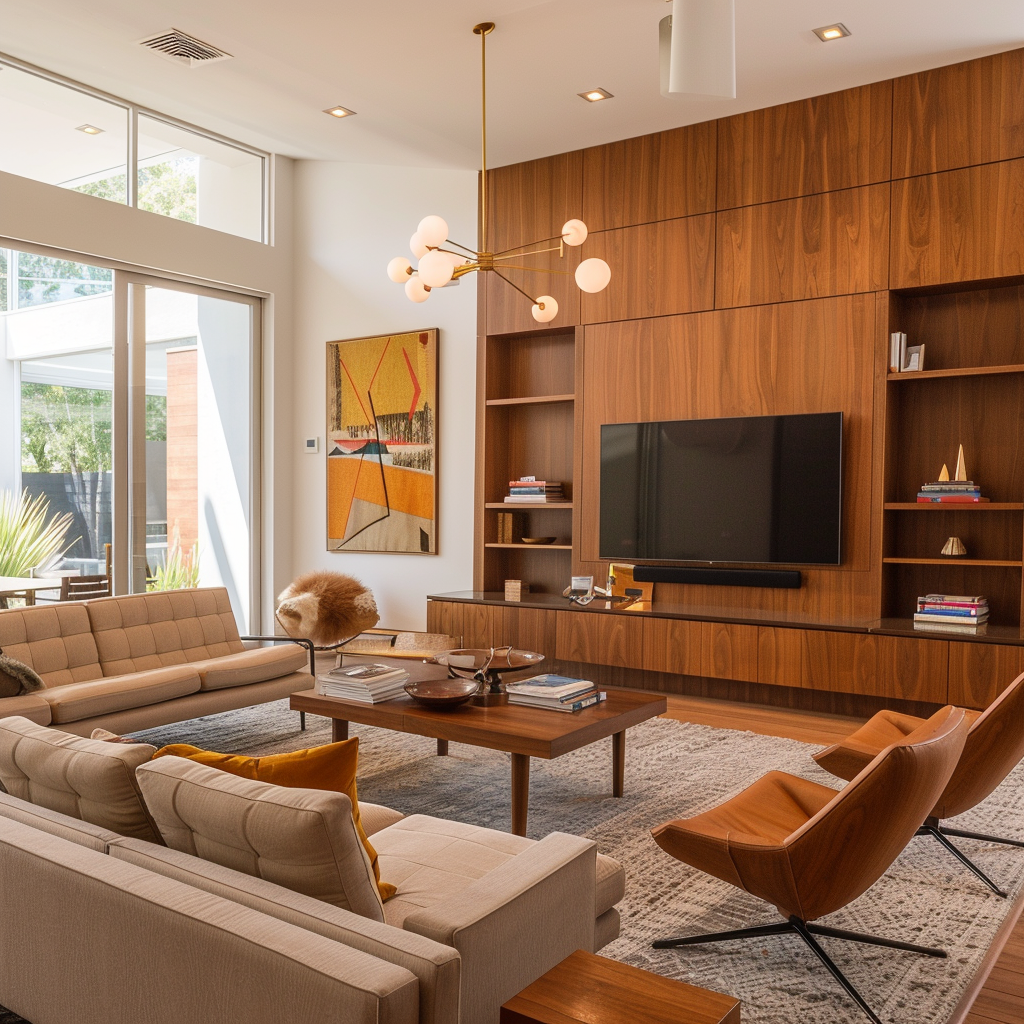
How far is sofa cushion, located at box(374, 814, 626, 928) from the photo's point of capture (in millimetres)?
1871

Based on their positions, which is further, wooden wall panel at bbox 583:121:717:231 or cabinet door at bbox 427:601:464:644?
cabinet door at bbox 427:601:464:644

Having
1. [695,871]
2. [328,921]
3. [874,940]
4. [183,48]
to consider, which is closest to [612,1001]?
[328,921]

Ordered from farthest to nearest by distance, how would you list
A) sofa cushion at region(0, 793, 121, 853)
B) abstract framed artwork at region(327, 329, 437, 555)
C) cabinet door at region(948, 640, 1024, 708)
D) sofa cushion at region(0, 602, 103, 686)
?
1. abstract framed artwork at region(327, 329, 437, 555)
2. cabinet door at region(948, 640, 1024, 708)
3. sofa cushion at region(0, 602, 103, 686)
4. sofa cushion at region(0, 793, 121, 853)

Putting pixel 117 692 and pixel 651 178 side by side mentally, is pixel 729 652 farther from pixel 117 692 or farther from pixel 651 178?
pixel 117 692

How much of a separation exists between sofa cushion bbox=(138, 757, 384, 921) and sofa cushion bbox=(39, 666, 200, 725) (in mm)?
2245

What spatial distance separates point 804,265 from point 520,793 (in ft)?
11.8

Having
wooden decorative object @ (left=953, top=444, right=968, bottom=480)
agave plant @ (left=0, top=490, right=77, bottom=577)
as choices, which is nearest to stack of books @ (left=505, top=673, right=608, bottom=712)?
wooden decorative object @ (left=953, top=444, right=968, bottom=480)

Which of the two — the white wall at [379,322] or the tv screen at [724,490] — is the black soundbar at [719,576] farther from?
the white wall at [379,322]

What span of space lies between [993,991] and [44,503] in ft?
18.2

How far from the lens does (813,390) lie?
5.25 meters

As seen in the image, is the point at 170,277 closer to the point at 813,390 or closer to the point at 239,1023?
the point at 813,390

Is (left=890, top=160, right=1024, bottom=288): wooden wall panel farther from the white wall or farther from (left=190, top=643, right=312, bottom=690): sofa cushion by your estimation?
(left=190, top=643, right=312, bottom=690): sofa cushion

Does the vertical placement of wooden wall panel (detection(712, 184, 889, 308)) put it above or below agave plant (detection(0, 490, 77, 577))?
above

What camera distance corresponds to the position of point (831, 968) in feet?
7.06
